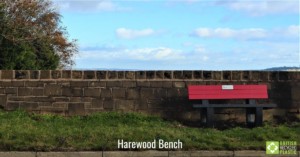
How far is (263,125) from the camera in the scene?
1114 centimetres

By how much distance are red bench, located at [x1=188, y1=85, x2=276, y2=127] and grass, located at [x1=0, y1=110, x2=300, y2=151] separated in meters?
0.49

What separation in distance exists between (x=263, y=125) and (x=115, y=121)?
369cm

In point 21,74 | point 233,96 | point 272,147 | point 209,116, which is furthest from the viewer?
point 21,74

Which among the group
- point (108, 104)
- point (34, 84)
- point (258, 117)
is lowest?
point (258, 117)

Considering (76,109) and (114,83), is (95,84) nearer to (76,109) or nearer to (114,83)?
(114,83)

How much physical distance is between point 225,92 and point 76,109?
3.84 metres

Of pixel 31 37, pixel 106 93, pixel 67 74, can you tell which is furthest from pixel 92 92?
pixel 31 37

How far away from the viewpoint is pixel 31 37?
22750mm

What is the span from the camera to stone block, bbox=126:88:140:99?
1155 cm

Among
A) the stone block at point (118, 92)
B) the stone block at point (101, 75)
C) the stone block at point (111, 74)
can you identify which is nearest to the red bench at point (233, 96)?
the stone block at point (118, 92)

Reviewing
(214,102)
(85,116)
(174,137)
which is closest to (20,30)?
(85,116)

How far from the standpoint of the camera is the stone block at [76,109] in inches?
452

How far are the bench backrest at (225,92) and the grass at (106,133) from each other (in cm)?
86

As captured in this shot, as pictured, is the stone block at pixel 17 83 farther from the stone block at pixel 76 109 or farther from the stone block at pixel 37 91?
the stone block at pixel 76 109
